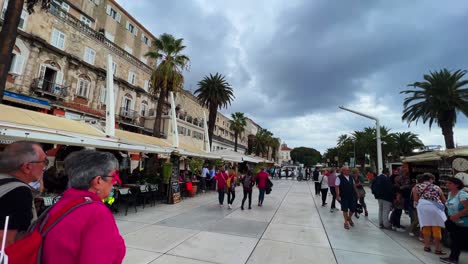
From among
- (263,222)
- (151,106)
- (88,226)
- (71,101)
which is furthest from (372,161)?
(88,226)

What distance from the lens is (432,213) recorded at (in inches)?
222

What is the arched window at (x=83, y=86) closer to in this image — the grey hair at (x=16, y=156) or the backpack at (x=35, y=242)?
the grey hair at (x=16, y=156)

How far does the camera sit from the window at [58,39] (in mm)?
20428

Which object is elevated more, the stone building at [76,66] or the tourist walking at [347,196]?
the stone building at [76,66]

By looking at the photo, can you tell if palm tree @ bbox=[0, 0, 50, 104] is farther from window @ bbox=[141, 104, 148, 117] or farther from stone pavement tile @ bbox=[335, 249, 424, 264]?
window @ bbox=[141, 104, 148, 117]

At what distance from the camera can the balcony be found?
27170 mm

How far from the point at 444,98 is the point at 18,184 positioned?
2798 cm

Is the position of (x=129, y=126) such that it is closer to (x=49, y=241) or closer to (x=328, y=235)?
(x=328, y=235)

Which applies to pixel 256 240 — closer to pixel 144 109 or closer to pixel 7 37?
pixel 7 37

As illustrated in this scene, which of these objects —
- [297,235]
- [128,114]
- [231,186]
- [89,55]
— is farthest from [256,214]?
[89,55]

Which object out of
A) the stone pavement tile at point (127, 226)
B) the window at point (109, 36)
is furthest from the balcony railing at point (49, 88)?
the stone pavement tile at point (127, 226)

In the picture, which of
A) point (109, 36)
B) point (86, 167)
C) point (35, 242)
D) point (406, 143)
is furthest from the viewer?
point (406, 143)

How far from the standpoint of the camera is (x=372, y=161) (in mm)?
43562

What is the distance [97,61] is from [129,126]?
7737 mm
